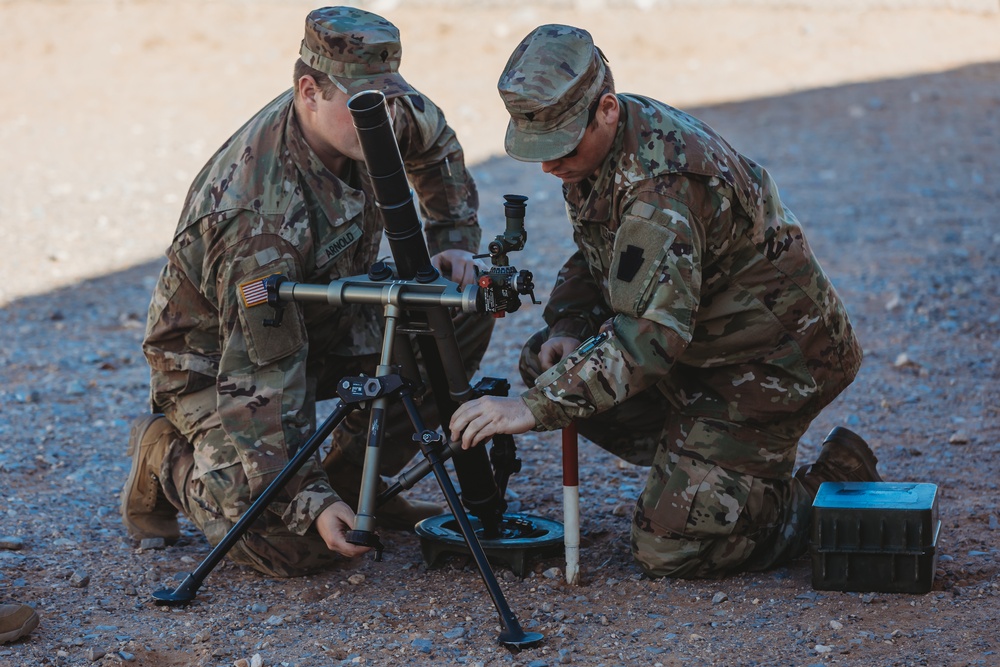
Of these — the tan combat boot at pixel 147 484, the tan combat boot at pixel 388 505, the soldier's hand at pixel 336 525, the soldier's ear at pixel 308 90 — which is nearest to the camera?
the soldier's hand at pixel 336 525

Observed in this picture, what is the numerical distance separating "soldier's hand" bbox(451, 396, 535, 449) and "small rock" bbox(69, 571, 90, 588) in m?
1.45

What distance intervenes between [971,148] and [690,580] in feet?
25.7

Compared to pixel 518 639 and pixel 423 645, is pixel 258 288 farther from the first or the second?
pixel 518 639

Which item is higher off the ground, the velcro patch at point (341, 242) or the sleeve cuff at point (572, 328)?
the velcro patch at point (341, 242)

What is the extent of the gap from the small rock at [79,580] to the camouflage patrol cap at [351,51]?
181 centimetres

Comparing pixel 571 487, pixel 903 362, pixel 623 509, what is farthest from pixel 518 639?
pixel 903 362

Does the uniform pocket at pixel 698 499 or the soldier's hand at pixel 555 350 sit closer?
A: the uniform pocket at pixel 698 499

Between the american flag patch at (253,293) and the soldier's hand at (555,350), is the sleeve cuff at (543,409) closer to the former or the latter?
the soldier's hand at (555,350)

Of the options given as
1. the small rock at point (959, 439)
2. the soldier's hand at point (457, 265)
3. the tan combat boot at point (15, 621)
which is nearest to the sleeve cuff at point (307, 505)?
the tan combat boot at point (15, 621)

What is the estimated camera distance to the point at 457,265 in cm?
437

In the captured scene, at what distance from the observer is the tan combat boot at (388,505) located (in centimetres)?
446

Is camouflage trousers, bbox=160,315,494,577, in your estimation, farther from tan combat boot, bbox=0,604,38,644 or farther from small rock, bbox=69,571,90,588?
tan combat boot, bbox=0,604,38,644

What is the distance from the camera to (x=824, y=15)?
1585 cm

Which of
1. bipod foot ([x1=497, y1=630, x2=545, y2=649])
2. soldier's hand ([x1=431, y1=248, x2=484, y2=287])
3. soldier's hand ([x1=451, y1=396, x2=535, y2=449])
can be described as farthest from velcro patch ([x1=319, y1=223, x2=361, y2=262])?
bipod foot ([x1=497, y1=630, x2=545, y2=649])
